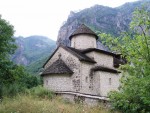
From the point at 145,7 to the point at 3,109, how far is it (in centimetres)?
755

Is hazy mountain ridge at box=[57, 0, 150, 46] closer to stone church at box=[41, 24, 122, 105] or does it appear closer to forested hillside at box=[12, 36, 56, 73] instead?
forested hillside at box=[12, 36, 56, 73]

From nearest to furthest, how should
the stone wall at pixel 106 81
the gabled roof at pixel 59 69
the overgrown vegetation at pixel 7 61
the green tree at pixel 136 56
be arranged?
the green tree at pixel 136 56 → the overgrown vegetation at pixel 7 61 → the gabled roof at pixel 59 69 → the stone wall at pixel 106 81

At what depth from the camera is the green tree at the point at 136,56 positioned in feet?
33.0

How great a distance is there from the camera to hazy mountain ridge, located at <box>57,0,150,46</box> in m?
124

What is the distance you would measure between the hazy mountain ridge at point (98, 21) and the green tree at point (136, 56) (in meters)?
107

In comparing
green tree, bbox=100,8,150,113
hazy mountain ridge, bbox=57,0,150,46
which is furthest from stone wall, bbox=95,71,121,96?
hazy mountain ridge, bbox=57,0,150,46

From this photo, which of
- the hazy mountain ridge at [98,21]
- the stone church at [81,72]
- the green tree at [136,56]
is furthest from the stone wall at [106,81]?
the hazy mountain ridge at [98,21]

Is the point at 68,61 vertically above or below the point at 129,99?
above

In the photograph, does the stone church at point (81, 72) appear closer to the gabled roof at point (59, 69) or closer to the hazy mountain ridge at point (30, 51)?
the gabled roof at point (59, 69)

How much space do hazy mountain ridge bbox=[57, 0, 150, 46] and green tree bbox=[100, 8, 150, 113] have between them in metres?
107

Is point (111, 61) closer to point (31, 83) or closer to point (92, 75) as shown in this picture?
point (92, 75)

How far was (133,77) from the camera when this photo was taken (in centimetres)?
1053

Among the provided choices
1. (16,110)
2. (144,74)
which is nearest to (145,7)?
(144,74)

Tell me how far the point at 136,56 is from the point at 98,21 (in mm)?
124815
